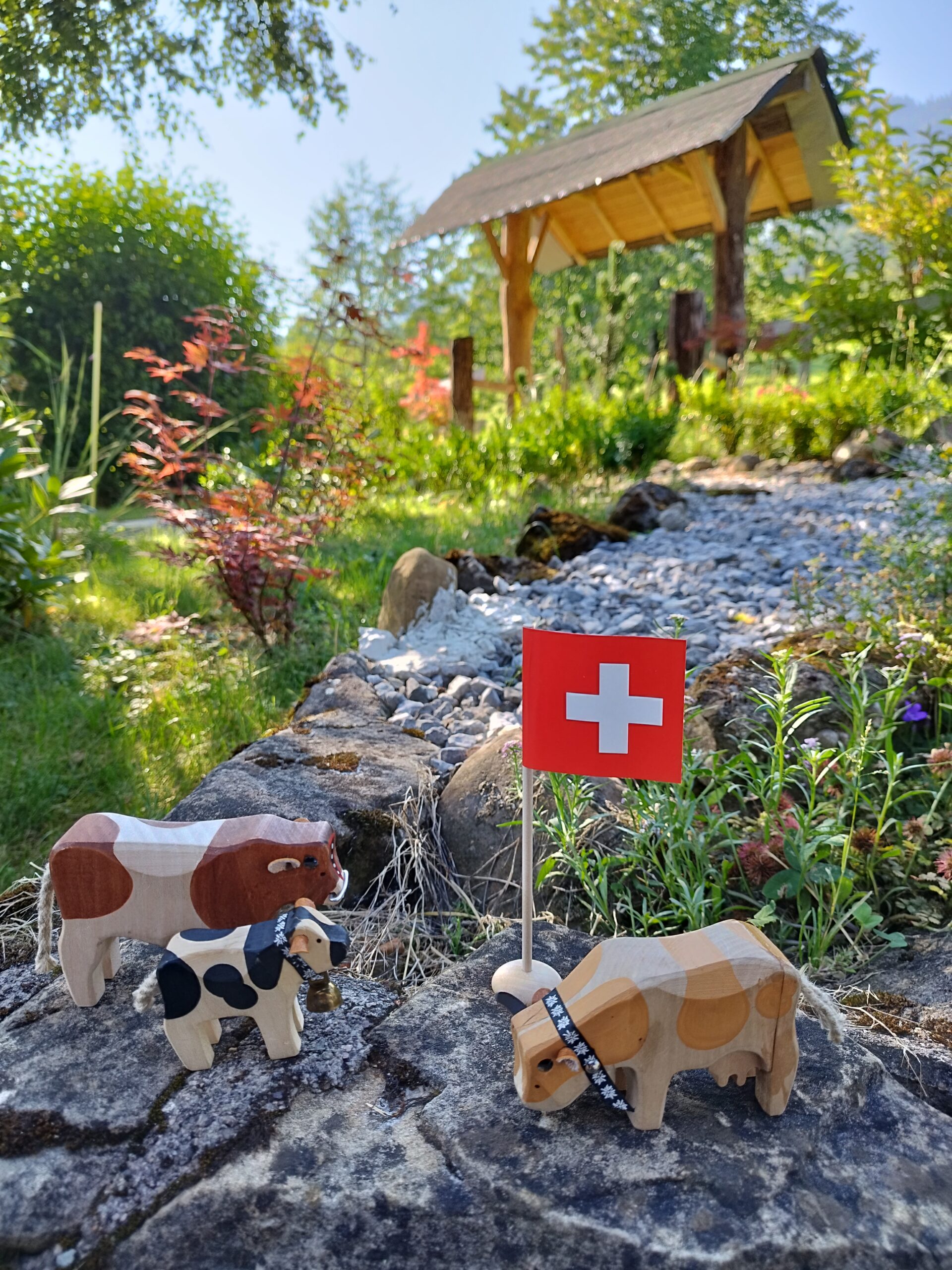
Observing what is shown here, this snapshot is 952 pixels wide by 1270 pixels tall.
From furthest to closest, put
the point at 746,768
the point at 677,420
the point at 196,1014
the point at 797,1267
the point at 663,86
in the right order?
the point at 663,86, the point at 677,420, the point at 746,768, the point at 196,1014, the point at 797,1267

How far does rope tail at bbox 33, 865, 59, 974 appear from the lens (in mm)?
1531

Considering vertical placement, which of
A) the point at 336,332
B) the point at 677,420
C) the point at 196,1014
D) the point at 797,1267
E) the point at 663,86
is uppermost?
the point at 663,86

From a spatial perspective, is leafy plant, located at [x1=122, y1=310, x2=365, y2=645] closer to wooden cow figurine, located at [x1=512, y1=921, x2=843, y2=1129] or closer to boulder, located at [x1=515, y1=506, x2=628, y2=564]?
boulder, located at [x1=515, y1=506, x2=628, y2=564]

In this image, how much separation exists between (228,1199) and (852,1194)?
2.79 ft

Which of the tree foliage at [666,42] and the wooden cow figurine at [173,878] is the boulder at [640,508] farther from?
the tree foliage at [666,42]

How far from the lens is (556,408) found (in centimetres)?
679

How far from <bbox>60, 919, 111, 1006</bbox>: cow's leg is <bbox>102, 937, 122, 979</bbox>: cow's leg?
36mm

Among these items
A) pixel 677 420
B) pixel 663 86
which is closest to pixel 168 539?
pixel 677 420

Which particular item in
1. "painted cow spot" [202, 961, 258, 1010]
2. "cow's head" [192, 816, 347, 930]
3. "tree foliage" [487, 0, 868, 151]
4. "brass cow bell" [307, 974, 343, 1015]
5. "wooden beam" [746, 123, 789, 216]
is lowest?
"brass cow bell" [307, 974, 343, 1015]

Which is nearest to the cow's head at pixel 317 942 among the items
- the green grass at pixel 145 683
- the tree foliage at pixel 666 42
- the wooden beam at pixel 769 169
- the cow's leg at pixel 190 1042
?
the cow's leg at pixel 190 1042

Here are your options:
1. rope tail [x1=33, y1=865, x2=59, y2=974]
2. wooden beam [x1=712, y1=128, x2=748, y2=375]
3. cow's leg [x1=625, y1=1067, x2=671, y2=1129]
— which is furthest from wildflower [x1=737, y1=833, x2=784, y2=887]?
wooden beam [x1=712, y1=128, x2=748, y2=375]

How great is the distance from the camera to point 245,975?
Answer: 4.23ft

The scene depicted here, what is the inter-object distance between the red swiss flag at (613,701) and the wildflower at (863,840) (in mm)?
801

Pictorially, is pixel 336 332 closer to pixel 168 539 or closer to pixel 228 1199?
pixel 168 539
